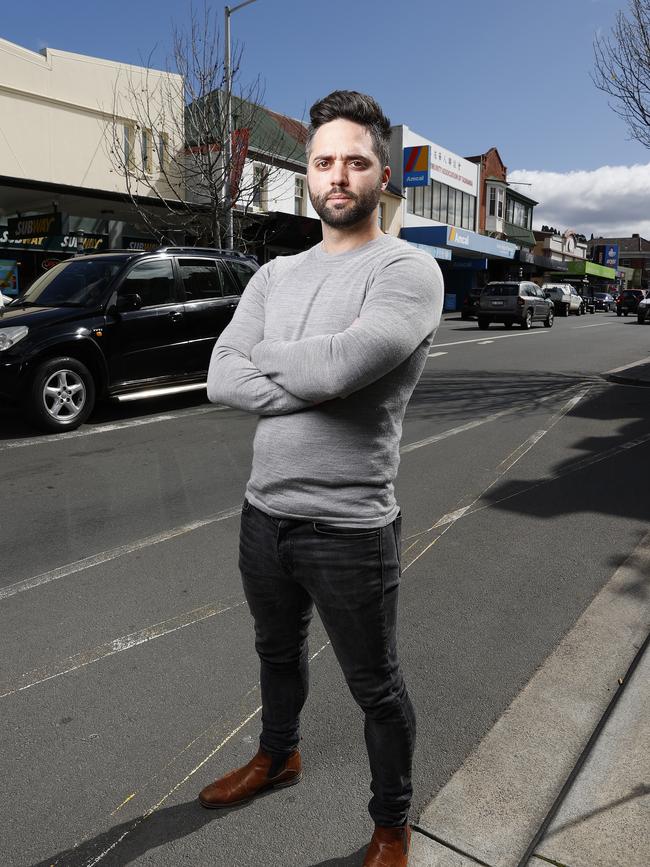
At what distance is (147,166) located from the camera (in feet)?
76.0

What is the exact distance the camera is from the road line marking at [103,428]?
731 centimetres

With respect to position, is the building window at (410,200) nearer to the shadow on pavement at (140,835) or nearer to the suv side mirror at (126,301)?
the suv side mirror at (126,301)

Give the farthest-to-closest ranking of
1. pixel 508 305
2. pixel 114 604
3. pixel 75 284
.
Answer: pixel 508 305 < pixel 75 284 < pixel 114 604

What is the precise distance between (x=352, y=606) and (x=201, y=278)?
8.04m

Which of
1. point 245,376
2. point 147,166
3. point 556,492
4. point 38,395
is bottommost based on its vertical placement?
point 556,492

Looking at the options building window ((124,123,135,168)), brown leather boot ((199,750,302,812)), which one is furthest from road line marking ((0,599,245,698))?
building window ((124,123,135,168))

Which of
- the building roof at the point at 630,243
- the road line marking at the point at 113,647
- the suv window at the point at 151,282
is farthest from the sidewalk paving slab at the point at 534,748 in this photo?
the building roof at the point at 630,243

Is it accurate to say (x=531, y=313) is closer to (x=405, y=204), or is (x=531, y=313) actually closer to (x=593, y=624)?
(x=405, y=204)

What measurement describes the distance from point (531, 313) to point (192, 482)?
23.2 metres

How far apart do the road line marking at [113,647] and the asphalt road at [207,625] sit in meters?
0.01

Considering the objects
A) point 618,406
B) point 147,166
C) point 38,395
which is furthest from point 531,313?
point 38,395

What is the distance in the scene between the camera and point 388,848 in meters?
2.00

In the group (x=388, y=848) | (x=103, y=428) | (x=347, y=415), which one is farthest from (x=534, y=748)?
(x=103, y=428)

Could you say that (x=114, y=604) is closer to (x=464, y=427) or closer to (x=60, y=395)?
(x=60, y=395)
